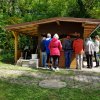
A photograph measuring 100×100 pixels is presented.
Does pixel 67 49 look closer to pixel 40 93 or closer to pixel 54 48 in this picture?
pixel 54 48

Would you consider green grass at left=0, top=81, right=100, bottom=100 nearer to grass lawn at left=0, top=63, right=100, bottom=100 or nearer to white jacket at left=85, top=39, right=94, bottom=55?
grass lawn at left=0, top=63, right=100, bottom=100

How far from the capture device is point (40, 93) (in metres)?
11.0

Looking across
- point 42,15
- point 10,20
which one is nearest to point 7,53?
point 10,20

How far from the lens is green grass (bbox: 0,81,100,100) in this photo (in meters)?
10.7

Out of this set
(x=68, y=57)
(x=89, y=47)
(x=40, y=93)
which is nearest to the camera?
(x=40, y=93)

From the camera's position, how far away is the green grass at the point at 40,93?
10664 millimetres

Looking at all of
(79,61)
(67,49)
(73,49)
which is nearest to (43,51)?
(67,49)

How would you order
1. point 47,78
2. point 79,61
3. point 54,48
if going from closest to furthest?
point 47,78 < point 54,48 < point 79,61

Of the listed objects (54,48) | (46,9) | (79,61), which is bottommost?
(79,61)

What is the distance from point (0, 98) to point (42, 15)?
26.9m

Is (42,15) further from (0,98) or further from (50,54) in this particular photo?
(0,98)

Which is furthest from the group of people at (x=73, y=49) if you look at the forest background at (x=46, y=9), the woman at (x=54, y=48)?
the forest background at (x=46, y=9)

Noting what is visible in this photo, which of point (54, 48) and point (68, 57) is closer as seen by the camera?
point (54, 48)

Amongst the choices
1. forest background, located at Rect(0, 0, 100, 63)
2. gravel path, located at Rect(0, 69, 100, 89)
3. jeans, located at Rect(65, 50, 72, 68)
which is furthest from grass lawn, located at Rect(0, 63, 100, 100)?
forest background, located at Rect(0, 0, 100, 63)
